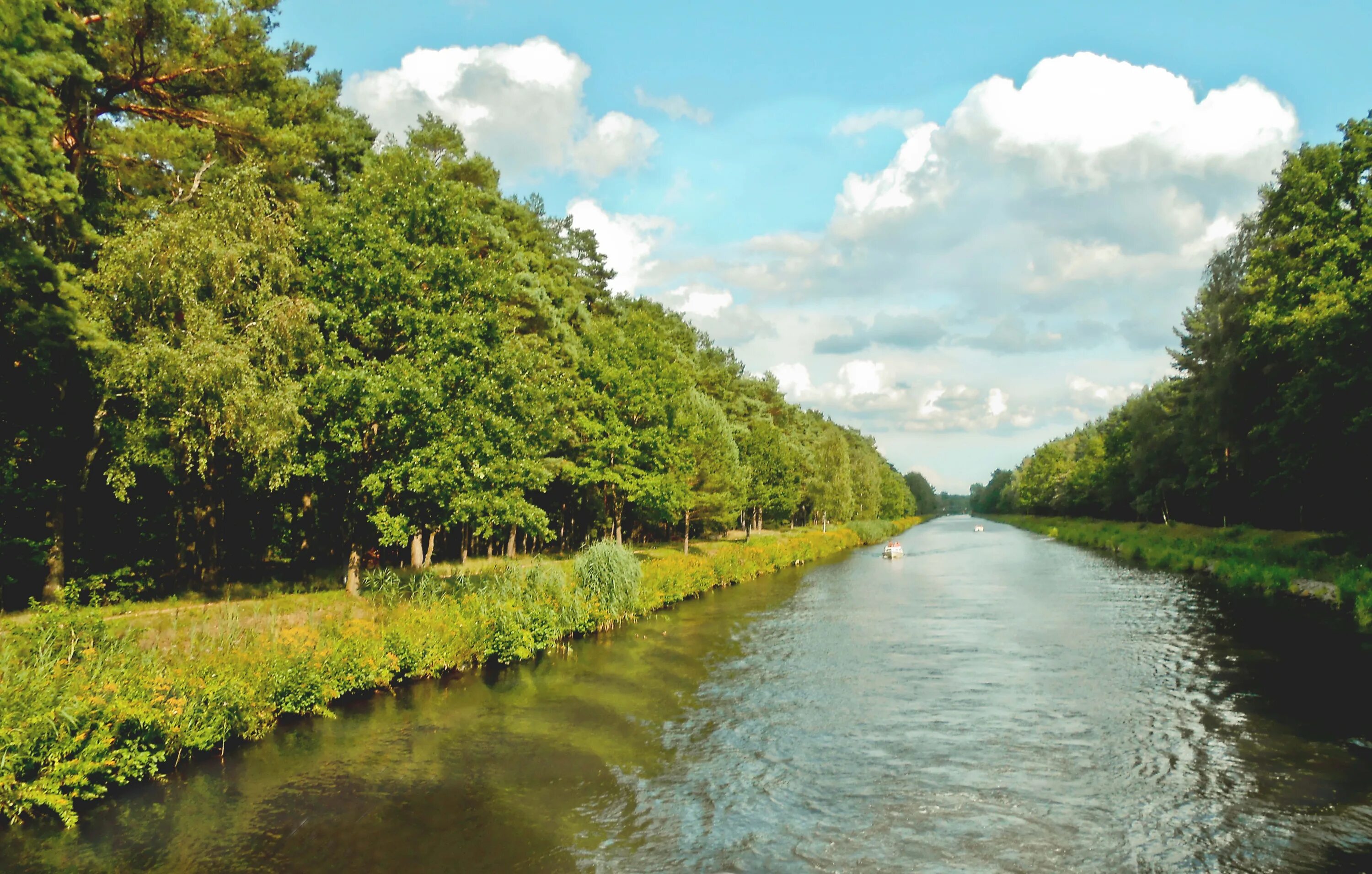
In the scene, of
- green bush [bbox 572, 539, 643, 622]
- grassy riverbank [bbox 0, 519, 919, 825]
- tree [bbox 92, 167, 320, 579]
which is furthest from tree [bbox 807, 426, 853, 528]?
tree [bbox 92, 167, 320, 579]

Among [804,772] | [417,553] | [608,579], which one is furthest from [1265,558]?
[417,553]

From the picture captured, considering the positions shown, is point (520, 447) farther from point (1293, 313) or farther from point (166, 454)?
point (1293, 313)

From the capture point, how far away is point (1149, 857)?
11625 millimetres

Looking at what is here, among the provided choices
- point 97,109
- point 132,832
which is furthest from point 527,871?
point 97,109

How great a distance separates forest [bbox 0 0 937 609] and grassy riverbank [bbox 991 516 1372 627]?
3417cm

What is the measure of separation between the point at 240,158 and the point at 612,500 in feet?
99.8

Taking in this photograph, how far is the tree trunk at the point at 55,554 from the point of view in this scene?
65.4 feet

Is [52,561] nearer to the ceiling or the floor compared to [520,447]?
nearer to the floor

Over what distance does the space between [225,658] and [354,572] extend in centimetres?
929

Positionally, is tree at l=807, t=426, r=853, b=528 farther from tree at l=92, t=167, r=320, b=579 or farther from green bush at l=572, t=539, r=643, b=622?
tree at l=92, t=167, r=320, b=579

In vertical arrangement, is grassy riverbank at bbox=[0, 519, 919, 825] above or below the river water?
above

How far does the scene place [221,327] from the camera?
19938mm

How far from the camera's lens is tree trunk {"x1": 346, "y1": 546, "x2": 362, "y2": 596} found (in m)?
24.9

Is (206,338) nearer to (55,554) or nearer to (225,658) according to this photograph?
(55,554)
